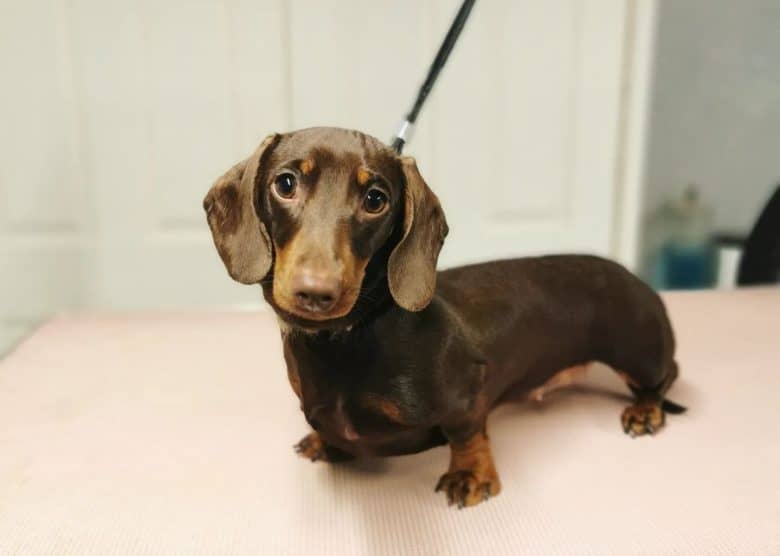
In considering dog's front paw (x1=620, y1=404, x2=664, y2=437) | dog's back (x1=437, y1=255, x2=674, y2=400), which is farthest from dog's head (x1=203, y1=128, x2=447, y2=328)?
dog's front paw (x1=620, y1=404, x2=664, y2=437)

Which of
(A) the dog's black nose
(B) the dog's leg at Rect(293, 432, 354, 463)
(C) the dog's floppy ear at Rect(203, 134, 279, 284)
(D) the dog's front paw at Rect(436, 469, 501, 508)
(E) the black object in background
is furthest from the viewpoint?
(E) the black object in background

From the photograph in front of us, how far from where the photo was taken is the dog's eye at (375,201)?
787 mm

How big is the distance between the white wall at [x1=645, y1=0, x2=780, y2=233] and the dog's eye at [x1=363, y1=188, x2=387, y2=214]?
196 centimetres

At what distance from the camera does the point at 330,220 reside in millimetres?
749

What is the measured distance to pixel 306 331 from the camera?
85 centimetres

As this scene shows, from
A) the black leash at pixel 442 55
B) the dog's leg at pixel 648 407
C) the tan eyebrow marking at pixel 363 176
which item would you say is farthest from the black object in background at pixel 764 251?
the tan eyebrow marking at pixel 363 176

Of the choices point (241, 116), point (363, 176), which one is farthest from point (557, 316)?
point (241, 116)

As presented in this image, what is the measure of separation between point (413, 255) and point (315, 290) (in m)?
0.17

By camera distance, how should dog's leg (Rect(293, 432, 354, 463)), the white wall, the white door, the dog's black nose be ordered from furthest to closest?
the white wall < the white door < dog's leg (Rect(293, 432, 354, 463)) < the dog's black nose

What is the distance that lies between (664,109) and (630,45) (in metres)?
0.38

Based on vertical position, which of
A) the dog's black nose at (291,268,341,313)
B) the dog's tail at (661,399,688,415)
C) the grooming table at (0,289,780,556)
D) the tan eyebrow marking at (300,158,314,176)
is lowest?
the grooming table at (0,289,780,556)

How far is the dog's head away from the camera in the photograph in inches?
29.2

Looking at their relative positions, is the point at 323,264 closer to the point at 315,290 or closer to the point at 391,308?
the point at 315,290

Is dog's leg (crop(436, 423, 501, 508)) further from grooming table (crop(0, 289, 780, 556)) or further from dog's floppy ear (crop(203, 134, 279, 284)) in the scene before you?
dog's floppy ear (crop(203, 134, 279, 284))
